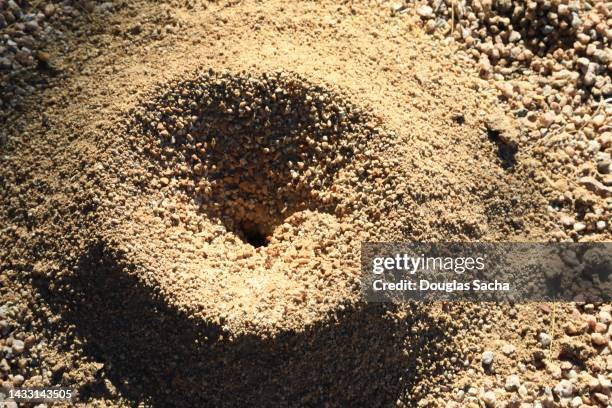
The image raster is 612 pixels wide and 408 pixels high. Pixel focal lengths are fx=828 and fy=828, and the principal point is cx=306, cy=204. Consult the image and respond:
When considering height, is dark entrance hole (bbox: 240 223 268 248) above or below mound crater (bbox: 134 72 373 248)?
below

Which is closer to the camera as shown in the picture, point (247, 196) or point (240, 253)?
point (240, 253)

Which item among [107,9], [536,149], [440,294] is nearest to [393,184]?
[440,294]

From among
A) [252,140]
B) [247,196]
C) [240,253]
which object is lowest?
[240,253]

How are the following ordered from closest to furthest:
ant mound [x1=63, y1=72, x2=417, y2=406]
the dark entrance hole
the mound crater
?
ant mound [x1=63, y1=72, x2=417, y2=406] < the mound crater < the dark entrance hole

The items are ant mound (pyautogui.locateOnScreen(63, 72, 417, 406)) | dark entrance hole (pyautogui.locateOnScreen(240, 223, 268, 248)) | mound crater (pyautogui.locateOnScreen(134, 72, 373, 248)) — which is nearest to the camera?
ant mound (pyautogui.locateOnScreen(63, 72, 417, 406))

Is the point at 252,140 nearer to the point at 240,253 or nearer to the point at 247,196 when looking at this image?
the point at 247,196

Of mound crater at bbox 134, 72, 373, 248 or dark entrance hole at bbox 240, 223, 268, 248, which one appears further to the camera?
dark entrance hole at bbox 240, 223, 268, 248

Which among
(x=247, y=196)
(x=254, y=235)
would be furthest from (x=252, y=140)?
(x=254, y=235)

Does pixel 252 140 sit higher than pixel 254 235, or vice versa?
pixel 252 140

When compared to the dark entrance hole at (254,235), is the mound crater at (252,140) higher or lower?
higher
